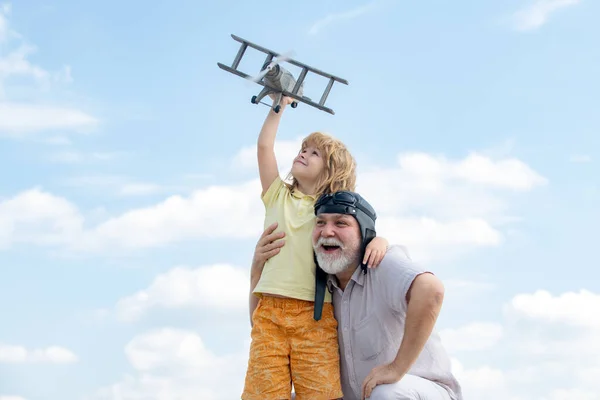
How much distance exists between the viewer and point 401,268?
15.6 ft

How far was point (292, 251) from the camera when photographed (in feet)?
16.8

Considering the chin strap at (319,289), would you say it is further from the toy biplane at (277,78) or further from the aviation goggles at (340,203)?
the toy biplane at (277,78)

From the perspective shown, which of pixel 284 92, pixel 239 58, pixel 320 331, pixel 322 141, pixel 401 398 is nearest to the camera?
pixel 401 398

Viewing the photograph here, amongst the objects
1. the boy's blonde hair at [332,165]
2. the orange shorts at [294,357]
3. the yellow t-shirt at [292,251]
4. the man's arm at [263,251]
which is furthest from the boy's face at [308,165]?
the orange shorts at [294,357]

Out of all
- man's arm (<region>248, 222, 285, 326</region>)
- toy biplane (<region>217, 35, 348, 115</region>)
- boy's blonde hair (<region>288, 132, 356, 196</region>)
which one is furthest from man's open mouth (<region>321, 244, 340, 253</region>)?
toy biplane (<region>217, 35, 348, 115</region>)

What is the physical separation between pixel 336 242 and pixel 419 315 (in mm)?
781

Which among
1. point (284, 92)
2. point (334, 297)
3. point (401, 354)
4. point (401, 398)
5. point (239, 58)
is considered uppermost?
point (239, 58)

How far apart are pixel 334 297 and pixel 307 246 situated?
16.9 inches

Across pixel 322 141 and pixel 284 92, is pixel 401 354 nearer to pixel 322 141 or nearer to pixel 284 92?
pixel 322 141

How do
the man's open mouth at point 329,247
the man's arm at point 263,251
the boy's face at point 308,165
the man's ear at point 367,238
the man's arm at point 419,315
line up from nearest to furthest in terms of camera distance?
the man's arm at point 419,315, the man's open mouth at point 329,247, the man's ear at point 367,238, the man's arm at point 263,251, the boy's face at point 308,165

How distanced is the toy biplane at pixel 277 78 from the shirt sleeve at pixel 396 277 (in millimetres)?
1878

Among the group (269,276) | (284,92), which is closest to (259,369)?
(269,276)

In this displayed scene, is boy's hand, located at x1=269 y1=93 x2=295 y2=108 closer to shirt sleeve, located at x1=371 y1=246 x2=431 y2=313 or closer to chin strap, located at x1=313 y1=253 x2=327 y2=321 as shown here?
chin strap, located at x1=313 y1=253 x2=327 y2=321

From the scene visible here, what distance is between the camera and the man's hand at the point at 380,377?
15.4 ft
